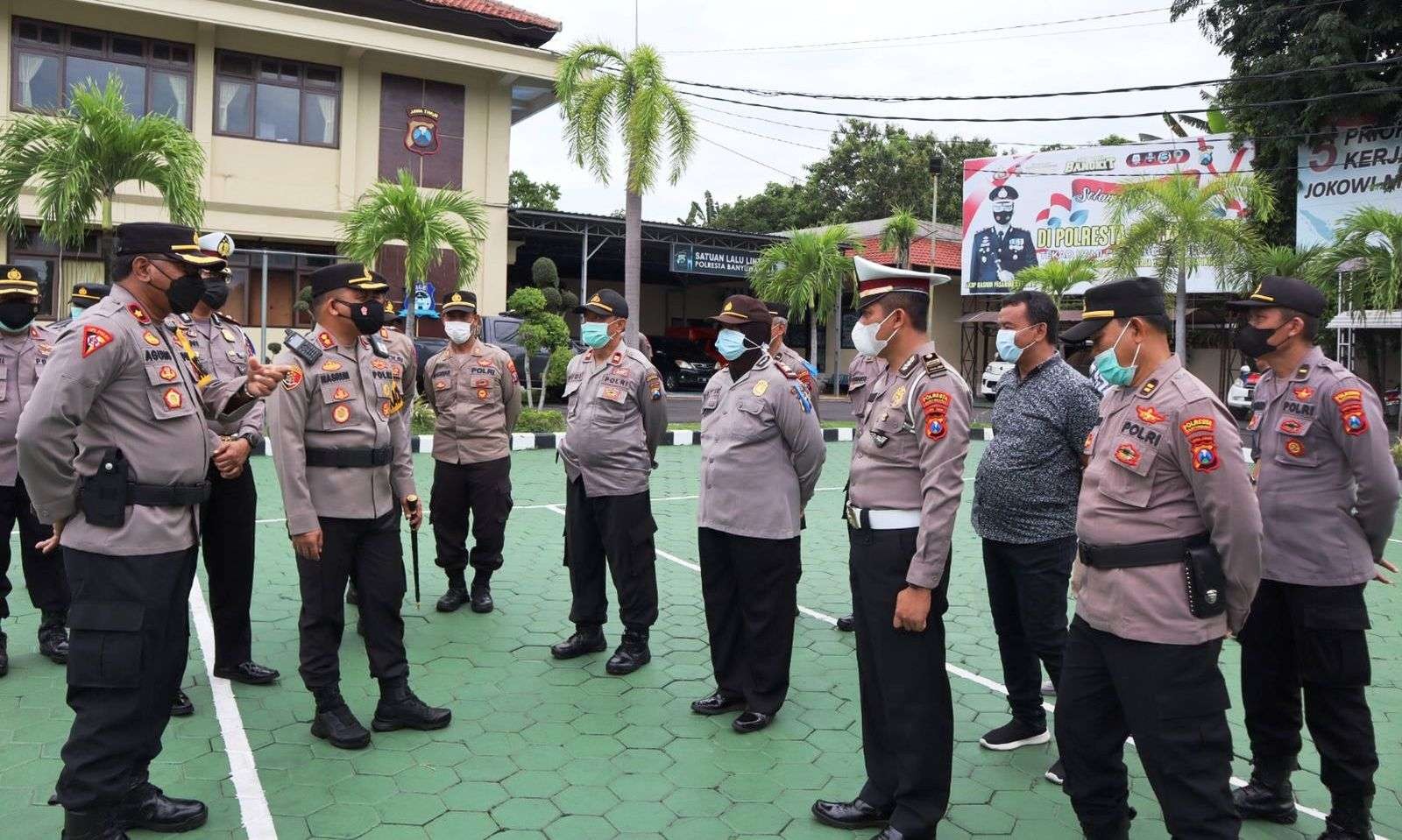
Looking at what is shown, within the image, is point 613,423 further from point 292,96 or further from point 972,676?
point 292,96

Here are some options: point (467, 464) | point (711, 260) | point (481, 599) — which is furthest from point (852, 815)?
point (711, 260)

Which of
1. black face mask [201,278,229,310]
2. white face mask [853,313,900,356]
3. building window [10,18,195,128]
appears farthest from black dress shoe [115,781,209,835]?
building window [10,18,195,128]

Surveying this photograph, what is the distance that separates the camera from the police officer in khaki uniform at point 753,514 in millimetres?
4414

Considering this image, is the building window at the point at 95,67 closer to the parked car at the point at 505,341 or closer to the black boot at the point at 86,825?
the parked car at the point at 505,341

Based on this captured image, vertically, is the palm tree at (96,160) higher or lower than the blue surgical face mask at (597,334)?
higher

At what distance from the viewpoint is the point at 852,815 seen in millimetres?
3512

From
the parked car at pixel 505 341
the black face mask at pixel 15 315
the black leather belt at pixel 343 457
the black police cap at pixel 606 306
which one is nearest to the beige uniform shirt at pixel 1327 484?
the black police cap at pixel 606 306

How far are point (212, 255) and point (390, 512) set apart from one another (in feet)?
4.26

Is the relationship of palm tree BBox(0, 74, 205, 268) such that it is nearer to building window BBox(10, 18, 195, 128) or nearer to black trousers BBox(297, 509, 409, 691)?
building window BBox(10, 18, 195, 128)

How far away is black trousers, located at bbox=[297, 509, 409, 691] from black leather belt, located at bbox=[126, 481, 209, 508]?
0.71m

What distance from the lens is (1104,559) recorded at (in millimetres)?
2996

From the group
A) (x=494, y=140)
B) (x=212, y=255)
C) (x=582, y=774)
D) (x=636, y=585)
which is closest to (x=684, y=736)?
(x=582, y=774)

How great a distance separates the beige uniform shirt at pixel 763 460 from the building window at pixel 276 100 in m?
18.6

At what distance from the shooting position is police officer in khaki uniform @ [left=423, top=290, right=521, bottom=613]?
20.0ft
